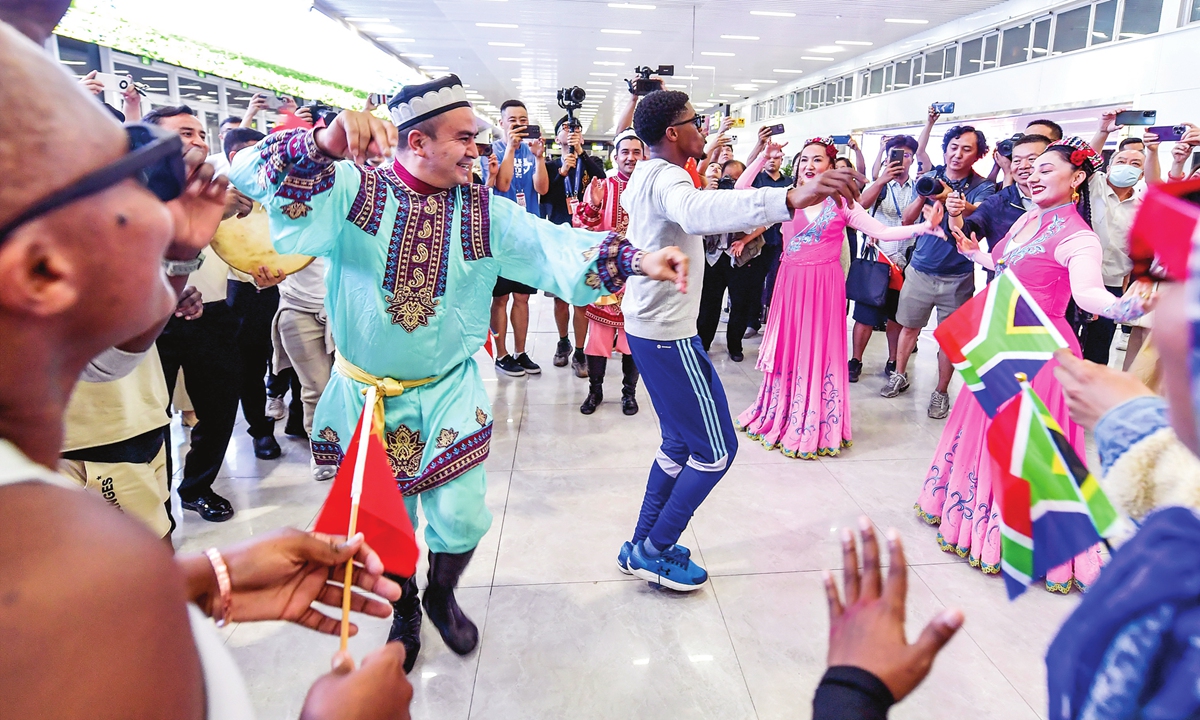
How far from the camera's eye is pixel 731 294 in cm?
546

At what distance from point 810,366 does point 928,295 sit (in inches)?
48.5

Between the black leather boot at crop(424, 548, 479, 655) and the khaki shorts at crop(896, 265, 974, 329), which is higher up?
the khaki shorts at crop(896, 265, 974, 329)

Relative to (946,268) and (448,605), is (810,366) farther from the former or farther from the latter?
(448,605)

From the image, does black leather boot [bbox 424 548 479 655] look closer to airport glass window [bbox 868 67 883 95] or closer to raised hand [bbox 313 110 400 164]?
raised hand [bbox 313 110 400 164]

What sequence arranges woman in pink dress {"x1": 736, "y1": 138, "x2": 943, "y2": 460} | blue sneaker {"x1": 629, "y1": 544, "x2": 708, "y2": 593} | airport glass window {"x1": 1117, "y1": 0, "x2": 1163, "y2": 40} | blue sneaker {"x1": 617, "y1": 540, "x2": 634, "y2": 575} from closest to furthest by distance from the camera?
1. blue sneaker {"x1": 629, "y1": 544, "x2": 708, "y2": 593}
2. blue sneaker {"x1": 617, "y1": 540, "x2": 634, "y2": 575}
3. woman in pink dress {"x1": 736, "y1": 138, "x2": 943, "y2": 460}
4. airport glass window {"x1": 1117, "y1": 0, "x2": 1163, "y2": 40}

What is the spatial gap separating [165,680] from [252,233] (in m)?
2.46

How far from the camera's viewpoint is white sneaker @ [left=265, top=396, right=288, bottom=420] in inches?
158

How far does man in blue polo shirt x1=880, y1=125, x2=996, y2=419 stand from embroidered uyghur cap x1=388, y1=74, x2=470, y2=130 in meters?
3.18

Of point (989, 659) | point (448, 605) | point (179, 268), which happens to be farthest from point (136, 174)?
point (989, 659)

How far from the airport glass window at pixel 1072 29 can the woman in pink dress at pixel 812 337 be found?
9058 mm

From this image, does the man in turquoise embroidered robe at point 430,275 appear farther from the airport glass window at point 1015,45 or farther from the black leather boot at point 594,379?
the airport glass window at point 1015,45

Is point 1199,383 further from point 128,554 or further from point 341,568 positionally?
point 341,568

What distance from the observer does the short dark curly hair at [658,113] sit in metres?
2.33

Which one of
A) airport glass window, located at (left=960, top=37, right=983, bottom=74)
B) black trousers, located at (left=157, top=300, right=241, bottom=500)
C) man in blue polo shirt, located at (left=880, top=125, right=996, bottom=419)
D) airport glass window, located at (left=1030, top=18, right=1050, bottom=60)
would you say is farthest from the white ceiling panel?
black trousers, located at (left=157, top=300, right=241, bottom=500)
